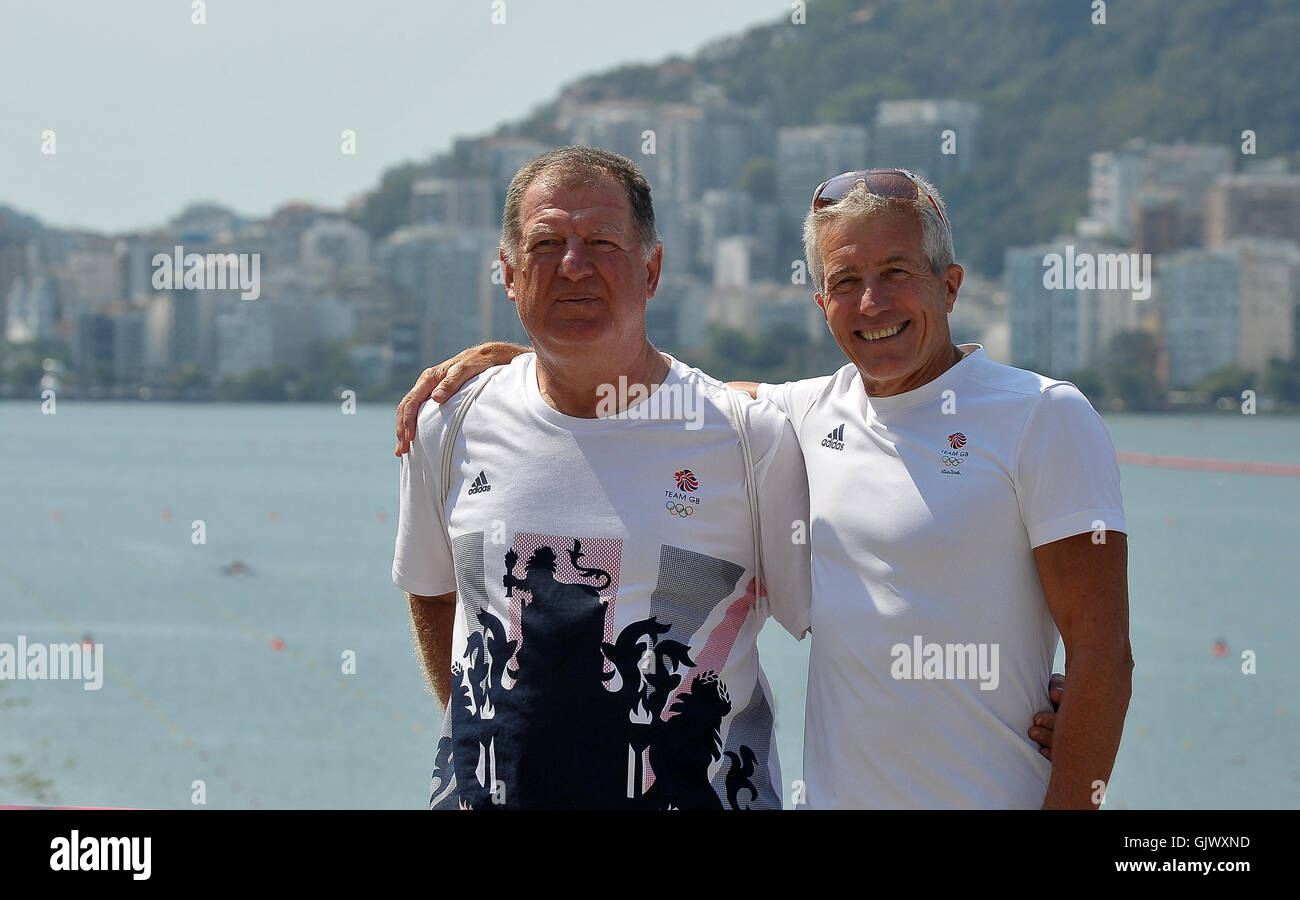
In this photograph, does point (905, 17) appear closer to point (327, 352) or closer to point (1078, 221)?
point (1078, 221)

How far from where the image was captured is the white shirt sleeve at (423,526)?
2.75 m

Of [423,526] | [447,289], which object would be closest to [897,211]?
[423,526]

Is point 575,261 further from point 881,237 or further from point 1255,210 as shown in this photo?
point 1255,210

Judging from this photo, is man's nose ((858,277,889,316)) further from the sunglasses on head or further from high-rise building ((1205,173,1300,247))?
high-rise building ((1205,173,1300,247))

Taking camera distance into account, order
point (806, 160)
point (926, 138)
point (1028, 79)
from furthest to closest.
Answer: point (1028, 79), point (806, 160), point (926, 138)

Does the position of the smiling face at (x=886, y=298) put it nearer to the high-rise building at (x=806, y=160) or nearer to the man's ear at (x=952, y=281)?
the man's ear at (x=952, y=281)

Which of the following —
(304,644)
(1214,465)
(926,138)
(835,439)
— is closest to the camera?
(835,439)

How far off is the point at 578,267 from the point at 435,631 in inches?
33.8

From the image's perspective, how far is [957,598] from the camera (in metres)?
2.37

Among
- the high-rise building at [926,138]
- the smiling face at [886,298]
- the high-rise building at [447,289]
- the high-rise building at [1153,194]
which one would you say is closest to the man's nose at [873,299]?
the smiling face at [886,298]

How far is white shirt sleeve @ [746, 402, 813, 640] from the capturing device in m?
2.59
